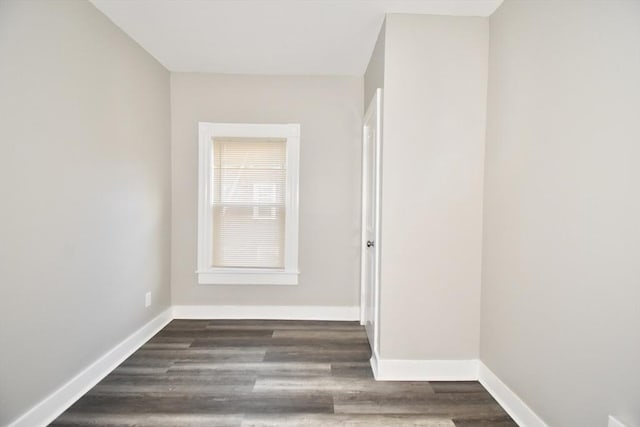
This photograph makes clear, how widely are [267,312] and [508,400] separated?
2.19 m

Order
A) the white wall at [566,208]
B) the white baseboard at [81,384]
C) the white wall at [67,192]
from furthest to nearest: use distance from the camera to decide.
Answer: the white baseboard at [81,384], the white wall at [67,192], the white wall at [566,208]

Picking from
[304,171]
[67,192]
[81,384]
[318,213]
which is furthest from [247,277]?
[67,192]

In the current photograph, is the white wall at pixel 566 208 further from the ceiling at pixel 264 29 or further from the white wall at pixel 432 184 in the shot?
the ceiling at pixel 264 29

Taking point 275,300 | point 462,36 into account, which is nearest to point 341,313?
point 275,300

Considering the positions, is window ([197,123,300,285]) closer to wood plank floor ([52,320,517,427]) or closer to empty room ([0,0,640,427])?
empty room ([0,0,640,427])

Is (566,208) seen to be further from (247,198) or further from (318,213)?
(247,198)

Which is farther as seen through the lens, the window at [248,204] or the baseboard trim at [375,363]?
the window at [248,204]

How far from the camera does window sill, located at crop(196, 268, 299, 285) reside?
323 centimetres

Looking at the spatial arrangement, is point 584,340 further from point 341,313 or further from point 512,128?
point 341,313

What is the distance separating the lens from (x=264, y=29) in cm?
236

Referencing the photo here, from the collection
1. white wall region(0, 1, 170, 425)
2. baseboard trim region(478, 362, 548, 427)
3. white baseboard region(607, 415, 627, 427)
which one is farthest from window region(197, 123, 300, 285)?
white baseboard region(607, 415, 627, 427)

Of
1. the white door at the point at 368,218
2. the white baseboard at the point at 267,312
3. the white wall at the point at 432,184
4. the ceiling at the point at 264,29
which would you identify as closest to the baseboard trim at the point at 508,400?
the white wall at the point at 432,184

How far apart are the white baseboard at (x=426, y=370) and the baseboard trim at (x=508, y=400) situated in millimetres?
81

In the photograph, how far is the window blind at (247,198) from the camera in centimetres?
326
